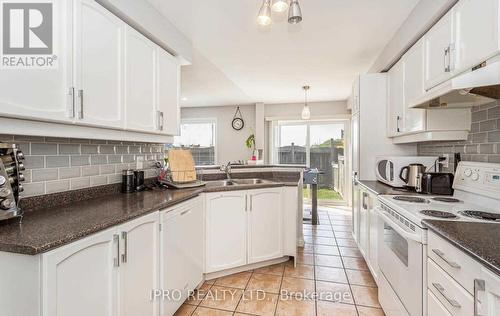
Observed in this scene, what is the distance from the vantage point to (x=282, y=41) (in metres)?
2.60

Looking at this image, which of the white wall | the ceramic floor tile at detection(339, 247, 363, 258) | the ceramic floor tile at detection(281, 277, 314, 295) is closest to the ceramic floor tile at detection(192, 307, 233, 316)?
the ceramic floor tile at detection(281, 277, 314, 295)

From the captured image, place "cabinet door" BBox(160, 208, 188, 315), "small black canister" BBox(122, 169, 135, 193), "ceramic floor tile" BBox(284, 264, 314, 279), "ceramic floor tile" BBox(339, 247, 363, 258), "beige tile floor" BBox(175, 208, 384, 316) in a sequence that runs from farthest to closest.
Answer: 1. "ceramic floor tile" BBox(339, 247, 363, 258)
2. "ceramic floor tile" BBox(284, 264, 314, 279)
3. "small black canister" BBox(122, 169, 135, 193)
4. "beige tile floor" BBox(175, 208, 384, 316)
5. "cabinet door" BBox(160, 208, 188, 315)

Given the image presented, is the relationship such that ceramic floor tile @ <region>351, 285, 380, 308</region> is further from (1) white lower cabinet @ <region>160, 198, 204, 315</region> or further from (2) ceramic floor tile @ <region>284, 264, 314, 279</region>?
(1) white lower cabinet @ <region>160, 198, 204, 315</region>

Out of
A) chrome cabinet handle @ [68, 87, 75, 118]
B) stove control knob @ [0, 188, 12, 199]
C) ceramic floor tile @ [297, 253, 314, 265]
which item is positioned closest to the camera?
stove control knob @ [0, 188, 12, 199]

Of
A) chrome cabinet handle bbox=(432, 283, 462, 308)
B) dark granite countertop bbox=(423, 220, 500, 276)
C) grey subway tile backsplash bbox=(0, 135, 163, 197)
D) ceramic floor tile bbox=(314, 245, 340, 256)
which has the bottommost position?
ceramic floor tile bbox=(314, 245, 340, 256)

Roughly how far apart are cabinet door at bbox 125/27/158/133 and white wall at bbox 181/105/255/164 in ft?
12.5

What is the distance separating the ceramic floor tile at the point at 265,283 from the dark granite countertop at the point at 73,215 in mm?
971

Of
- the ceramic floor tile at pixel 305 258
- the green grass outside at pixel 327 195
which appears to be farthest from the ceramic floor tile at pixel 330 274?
the green grass outside at pixel 327 195

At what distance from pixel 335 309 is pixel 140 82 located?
7.48 feet

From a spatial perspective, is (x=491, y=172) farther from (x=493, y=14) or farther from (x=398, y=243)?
(x=493, y=14)

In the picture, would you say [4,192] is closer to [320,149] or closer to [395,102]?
[395,102]

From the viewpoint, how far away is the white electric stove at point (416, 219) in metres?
1.30

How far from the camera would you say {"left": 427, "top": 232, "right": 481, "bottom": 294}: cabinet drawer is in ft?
2.99

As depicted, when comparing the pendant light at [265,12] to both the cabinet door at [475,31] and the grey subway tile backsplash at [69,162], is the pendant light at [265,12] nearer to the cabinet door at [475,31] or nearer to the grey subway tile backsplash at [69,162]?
the cabinet door at [475,31]
